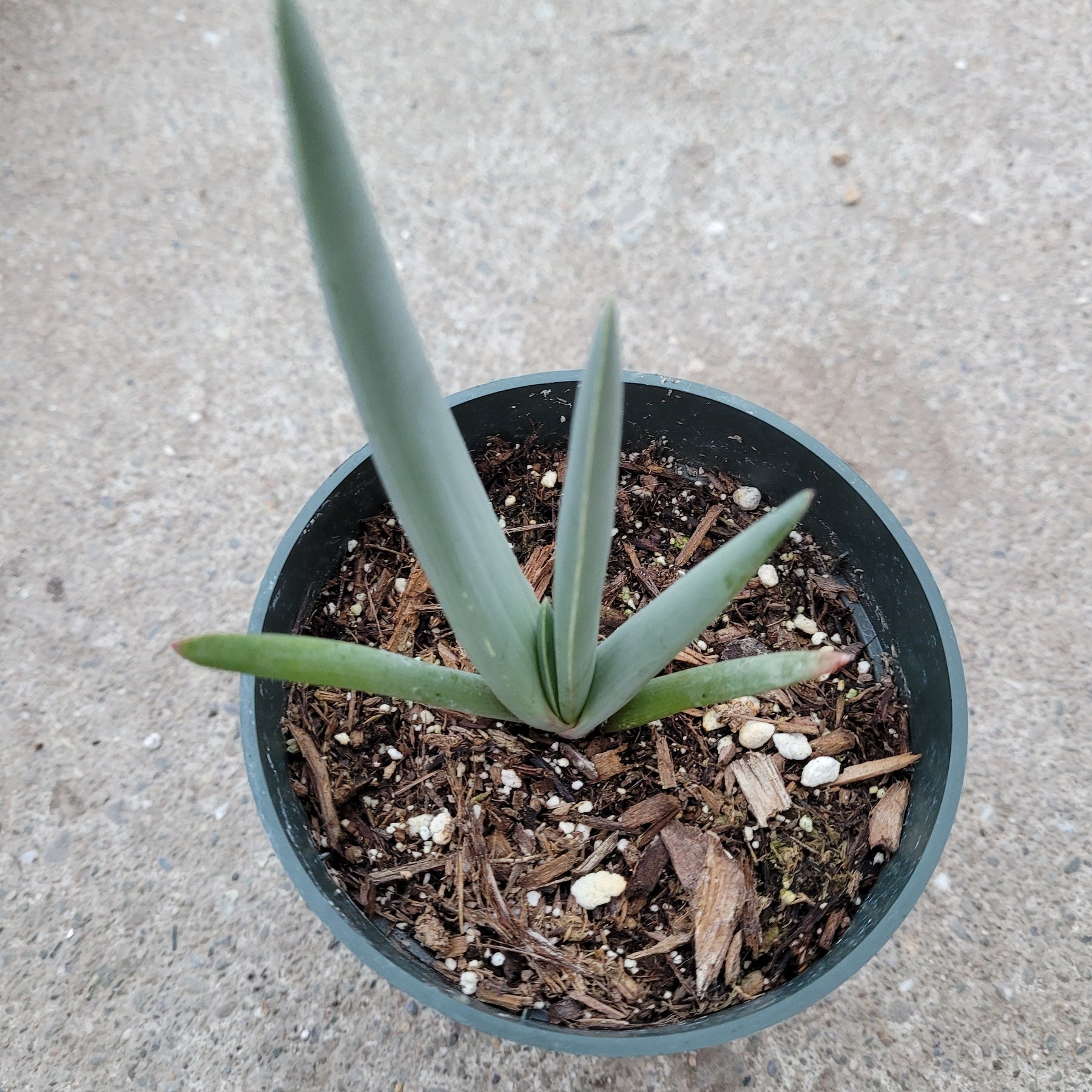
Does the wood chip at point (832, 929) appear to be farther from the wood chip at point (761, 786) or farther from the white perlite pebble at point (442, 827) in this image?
the white perlite pebble at point (442, 827)

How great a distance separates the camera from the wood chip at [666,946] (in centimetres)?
77

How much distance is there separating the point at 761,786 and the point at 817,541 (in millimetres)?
269

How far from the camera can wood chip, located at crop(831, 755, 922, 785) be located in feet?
2.66

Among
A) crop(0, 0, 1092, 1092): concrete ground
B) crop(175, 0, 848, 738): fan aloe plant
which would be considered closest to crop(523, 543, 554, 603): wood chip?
crop(175, 0, 848, 738): fan aloe plant

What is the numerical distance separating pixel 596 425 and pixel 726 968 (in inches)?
22.0

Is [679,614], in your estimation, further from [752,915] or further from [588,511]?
Result: [752,915]

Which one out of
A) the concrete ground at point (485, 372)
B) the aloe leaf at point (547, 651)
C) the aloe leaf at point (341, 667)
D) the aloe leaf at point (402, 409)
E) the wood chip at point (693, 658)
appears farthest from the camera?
the concrete ground at point (485, 372)

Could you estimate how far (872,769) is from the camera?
0.82 metres

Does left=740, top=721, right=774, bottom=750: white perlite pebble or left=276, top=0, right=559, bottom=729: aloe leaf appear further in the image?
left=740, top=721, right=774, bottom=750: white perlite pebble

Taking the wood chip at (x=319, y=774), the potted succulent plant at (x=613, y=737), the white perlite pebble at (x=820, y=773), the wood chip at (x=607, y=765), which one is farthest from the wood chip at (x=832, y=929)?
the wood chip at (x=319, y=774)

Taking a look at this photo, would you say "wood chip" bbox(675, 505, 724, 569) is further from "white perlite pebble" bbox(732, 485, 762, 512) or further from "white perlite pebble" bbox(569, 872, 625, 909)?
"white perlite pebble" bbox(569, 872, 625, 909)

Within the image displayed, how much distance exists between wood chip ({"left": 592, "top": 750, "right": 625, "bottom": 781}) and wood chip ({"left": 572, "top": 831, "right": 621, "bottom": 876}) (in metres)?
0.05

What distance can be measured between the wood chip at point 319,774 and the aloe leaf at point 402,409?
25 centimetres

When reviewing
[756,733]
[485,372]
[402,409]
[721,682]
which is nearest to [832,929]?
[756,733]
